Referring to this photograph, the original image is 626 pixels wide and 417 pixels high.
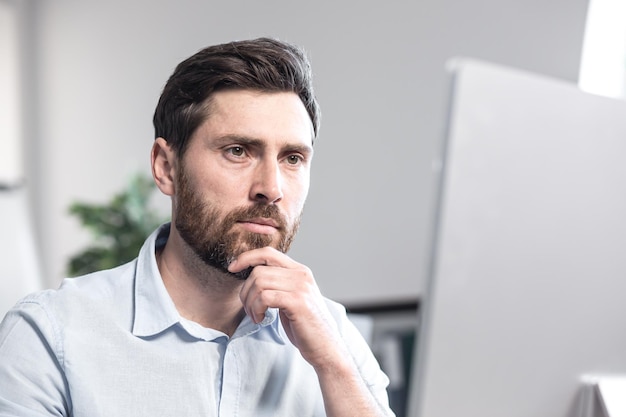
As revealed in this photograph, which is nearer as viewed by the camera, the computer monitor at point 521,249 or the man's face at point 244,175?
the computer monitor at point 521,249

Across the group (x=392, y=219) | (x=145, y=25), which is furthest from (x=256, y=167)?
(x=145, y=25)

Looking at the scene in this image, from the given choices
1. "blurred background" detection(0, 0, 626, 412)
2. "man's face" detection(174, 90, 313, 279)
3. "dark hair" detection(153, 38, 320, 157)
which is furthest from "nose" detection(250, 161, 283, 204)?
"blurred background" detection(0, 0, 626, 412)

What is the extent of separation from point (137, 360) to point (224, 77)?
41 centimetres

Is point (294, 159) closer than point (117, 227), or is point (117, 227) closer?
point (294, 159)

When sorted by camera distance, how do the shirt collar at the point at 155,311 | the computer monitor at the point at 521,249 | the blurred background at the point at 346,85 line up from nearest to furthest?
1. the computer monitor at the point at 521,249
2. the shirt collar at the point at 155,311
3. the blurred background at the point at 346,85

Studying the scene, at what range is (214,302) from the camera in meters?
1.05

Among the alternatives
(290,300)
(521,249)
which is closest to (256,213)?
(290,300)

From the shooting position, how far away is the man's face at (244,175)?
95 centimetres

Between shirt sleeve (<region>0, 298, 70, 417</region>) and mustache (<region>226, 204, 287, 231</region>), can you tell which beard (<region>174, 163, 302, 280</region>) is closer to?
mustache (<region>226, 204, 287, 231</region>)

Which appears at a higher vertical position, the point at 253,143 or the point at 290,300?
the point at 253,143

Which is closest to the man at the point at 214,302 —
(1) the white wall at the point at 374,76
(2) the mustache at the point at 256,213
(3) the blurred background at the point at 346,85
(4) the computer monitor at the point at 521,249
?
(2) the mustache at the point at 256,213

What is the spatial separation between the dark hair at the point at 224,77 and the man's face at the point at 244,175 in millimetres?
15

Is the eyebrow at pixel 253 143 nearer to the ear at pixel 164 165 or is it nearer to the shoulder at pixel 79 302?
the ear at pixel 164 165

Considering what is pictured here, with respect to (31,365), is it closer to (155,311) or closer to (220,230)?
(155,311)
